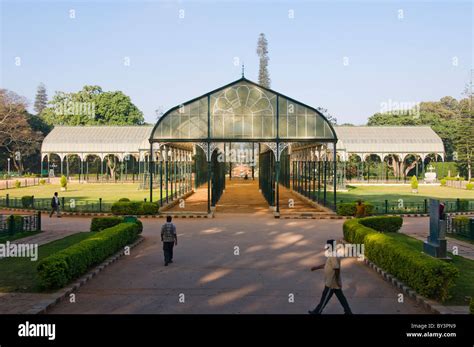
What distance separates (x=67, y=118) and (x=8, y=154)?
1510 centimetres

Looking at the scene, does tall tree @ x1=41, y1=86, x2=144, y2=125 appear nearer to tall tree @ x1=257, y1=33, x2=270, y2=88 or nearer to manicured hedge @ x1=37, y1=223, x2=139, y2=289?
tall tree @ x1=257, y1=33, x2=270, y2=88

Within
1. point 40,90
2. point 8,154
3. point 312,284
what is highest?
point 40,90

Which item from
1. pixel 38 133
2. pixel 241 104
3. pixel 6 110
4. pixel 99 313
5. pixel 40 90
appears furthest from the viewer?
pixel 40 90

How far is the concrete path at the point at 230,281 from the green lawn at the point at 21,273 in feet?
4.78

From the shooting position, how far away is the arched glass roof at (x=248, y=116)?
2869cm

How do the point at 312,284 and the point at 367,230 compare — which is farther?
the point at 367,230

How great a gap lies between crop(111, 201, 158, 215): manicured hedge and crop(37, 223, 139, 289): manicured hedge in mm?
9776

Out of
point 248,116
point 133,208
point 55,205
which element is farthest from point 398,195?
point 55,205

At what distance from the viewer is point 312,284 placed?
41.5 ft

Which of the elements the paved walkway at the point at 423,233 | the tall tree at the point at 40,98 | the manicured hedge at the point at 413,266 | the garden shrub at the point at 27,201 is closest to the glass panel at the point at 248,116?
the paved walkway at the point at 423,233

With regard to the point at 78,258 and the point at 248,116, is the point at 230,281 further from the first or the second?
Result: the point at 248,116

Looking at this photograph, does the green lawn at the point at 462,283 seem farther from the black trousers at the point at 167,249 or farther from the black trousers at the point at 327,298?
the black trousers at the point at 167,249
